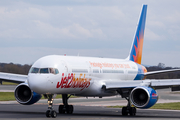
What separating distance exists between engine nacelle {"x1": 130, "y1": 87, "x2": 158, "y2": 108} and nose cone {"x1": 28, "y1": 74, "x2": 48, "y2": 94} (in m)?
6.82

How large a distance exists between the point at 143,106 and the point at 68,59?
637cm

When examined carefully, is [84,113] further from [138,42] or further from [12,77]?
[138,42]

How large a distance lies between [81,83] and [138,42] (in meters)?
14.7

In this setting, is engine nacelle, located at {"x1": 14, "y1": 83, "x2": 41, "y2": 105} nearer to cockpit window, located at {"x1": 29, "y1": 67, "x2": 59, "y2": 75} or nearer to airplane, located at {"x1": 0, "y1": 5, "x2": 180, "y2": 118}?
airplane, located at {"x1": 0, "y1": 5, "x2": 180, "y2": 118}

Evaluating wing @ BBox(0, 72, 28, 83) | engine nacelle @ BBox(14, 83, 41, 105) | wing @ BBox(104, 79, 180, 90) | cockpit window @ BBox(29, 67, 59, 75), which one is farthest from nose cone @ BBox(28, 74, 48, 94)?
wing @ BBox(104, 79, 180, 90)

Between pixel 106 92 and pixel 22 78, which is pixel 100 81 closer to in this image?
pixel 106 92

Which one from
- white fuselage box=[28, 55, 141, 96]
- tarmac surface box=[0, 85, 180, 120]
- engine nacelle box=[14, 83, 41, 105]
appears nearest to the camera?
white fuselage box=[28, 55, 141, 96]

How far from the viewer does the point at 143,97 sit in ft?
90.8

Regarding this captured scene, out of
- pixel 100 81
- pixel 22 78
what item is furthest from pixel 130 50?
pixel 22 78

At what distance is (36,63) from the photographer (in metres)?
25.8

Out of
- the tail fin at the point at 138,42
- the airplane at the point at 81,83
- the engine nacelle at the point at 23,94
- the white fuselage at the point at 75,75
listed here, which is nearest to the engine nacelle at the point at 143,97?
the airplane at the point at 81,83

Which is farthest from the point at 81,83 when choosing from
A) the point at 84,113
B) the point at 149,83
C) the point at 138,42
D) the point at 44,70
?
the point at 138,42

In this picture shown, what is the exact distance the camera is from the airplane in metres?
25.0

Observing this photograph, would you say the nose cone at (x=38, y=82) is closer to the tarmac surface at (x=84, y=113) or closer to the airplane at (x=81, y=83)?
the airplane at (x=81, y=83)
